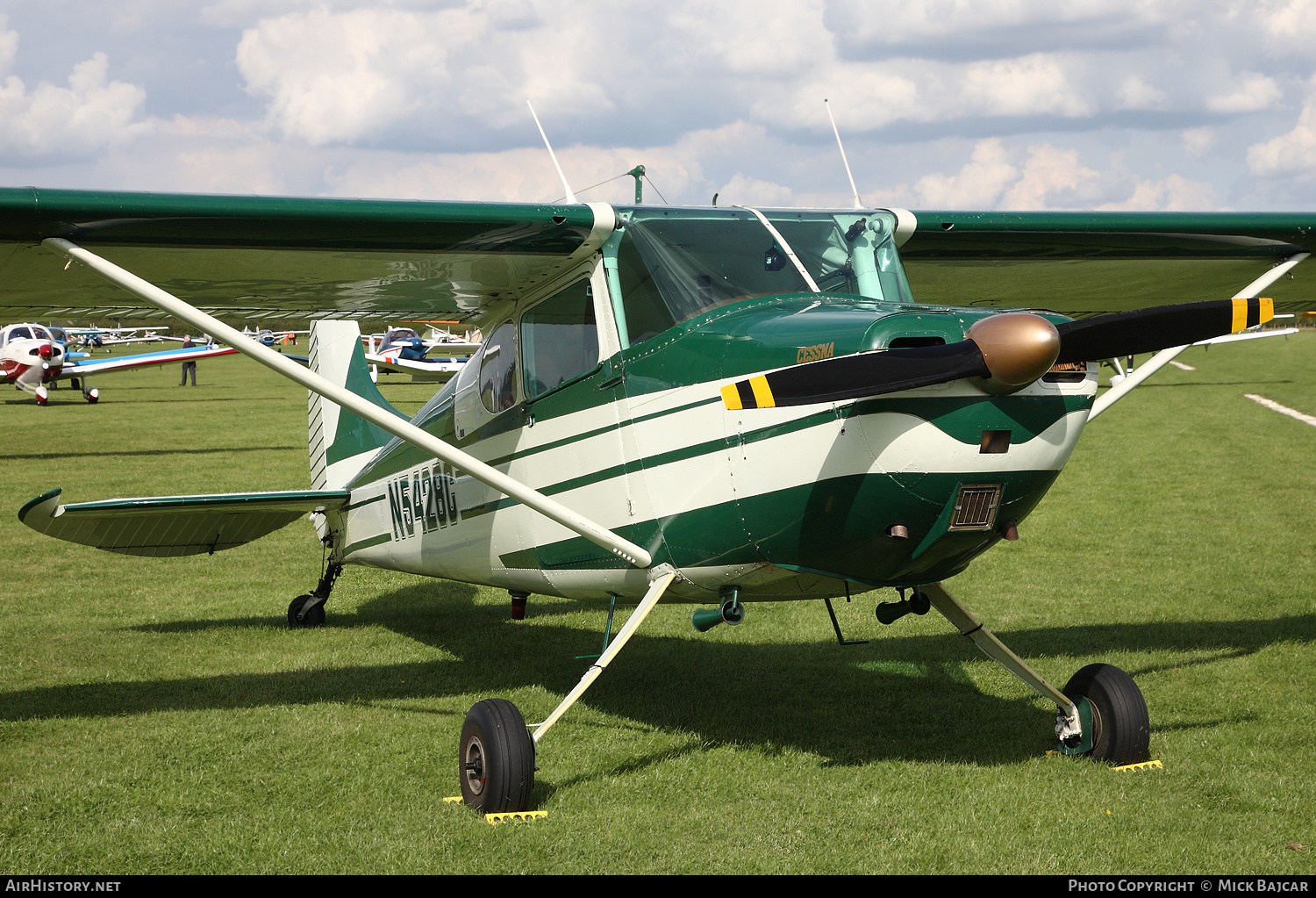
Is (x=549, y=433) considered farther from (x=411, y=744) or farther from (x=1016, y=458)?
(x=1016, y=458)

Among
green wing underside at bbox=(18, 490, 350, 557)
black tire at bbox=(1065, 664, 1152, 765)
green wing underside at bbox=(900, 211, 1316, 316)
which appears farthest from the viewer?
green wing underside at bbox=(18, 490, 350, 557)

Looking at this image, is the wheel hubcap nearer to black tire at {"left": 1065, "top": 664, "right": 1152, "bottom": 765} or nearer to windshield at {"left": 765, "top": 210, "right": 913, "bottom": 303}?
Result: windshield at {"left": 765, "top": 210, "right": 913, "bottom": 303}

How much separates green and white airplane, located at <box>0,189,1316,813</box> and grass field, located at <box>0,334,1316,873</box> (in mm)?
523

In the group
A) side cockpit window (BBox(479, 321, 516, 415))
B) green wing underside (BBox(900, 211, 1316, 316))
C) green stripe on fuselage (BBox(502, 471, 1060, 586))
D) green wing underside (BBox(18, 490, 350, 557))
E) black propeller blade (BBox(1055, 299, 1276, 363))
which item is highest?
green wing underside (BBox(900, 211, 1316, 316))

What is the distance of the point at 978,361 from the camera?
12.2 feet

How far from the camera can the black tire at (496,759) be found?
15.2 ft

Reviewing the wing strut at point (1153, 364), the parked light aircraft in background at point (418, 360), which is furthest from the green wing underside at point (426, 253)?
the parked light aircraft in background at point (418, 360)

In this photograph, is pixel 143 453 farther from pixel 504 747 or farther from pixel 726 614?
pixel 726 614

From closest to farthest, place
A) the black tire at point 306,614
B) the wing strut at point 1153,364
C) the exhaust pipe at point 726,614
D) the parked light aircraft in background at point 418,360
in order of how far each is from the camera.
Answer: the exhaust pipe at point 726,614 < the wing strut at point 1153,364 < the black tire at point 306,614 < the parked light aircraft in background at point 418,360

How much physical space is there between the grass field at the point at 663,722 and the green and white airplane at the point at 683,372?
523mm

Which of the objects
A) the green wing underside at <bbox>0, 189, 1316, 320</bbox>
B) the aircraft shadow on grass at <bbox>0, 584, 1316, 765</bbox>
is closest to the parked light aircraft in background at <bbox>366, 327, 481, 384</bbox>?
the aircraft shadow on grass at <bbox>0, 584, 1316, 765</bbox>

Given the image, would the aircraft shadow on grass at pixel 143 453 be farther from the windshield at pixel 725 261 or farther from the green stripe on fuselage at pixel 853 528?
the green stripe on fuselage at pixel 853 528

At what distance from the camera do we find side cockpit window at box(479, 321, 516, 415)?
593 centimetres

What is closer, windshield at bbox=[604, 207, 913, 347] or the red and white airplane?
windshield at bbox=[604, 207, 913, 347]
